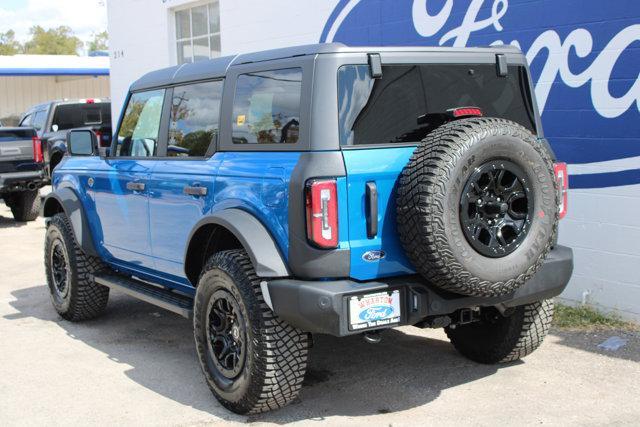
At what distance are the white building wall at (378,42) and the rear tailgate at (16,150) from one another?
1663 mm

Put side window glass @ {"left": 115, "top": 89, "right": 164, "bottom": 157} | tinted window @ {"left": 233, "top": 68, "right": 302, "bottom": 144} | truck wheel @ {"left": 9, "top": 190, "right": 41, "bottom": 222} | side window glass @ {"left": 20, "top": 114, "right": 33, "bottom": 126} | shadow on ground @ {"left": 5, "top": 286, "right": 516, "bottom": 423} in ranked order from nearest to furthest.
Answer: tinted window @ {"left": 233, "top": 68, "right": 302, "bottom": 144} < shadow on ground @ {"left": 5, "top": 286, "right": 516, "bottom": 423} < side window glass @ {"left": 115, "top": 89, "right": 164, "bottom": 157} < truck wheel @ {"left": 9, "top": 190, "right": 41, "bottom": 222} < side window glass @ {"left": 20, "top": 114, "right": 33, "bottom": 126}

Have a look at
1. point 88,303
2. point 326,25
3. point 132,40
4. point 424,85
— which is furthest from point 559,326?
point 132,40

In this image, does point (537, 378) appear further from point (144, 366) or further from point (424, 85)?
point (144, 366)

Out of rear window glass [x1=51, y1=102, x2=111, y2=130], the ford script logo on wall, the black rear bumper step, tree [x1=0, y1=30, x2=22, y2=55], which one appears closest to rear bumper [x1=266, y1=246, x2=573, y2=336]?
the black rear bumper step

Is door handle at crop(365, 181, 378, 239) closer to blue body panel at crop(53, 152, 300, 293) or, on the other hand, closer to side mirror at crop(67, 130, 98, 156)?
blue body panel at crop(53, 152, 300, 293)

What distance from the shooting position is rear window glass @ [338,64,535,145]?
13.2 ft

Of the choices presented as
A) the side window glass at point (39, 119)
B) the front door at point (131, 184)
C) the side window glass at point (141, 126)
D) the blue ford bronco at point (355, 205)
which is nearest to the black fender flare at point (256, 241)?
the blue ford bronco at point (355, 205)

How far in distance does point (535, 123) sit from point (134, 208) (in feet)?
8.91

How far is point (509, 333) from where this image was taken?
16.3 feet

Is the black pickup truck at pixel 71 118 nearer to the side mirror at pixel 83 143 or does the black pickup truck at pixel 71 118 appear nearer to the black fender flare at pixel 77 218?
the black fender flare at pixel 77 218

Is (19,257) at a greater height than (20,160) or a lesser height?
lesser

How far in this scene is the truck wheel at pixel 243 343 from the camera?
4.06 m

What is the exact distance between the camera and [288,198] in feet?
12.9

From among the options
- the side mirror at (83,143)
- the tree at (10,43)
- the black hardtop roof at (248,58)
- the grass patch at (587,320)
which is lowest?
the grass patch at (587,320)
